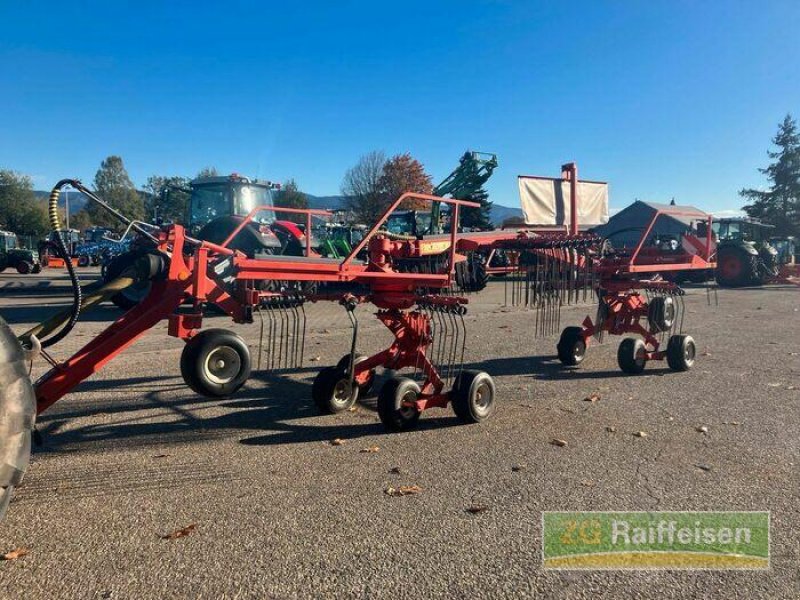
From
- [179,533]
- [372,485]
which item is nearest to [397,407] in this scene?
[372,485]

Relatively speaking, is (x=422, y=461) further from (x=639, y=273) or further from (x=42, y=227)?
(x=42, y=227)

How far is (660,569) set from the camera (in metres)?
3.14

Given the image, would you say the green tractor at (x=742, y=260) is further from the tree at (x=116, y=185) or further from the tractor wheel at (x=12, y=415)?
the tree at (x=116, y=185)

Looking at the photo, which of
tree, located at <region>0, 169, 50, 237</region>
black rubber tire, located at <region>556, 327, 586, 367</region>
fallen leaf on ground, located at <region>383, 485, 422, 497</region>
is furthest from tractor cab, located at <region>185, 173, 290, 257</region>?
tree, located at <region>0, 169, 50, 237</region>

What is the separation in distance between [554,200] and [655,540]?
4916 mm

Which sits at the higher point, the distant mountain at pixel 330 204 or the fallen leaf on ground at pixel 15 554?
the distant mountain at pixel 330 204

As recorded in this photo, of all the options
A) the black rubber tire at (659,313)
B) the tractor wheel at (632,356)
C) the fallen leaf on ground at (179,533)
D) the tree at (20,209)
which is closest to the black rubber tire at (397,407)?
the fallen leaf on ground at (179,533)

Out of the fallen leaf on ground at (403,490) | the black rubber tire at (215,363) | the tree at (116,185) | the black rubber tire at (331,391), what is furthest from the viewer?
the tree at (116,185)

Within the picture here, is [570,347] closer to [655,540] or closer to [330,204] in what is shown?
[655,540]

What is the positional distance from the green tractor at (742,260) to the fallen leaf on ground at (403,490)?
22.9 metres

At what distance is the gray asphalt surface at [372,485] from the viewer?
9.87ft

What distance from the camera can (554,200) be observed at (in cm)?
757

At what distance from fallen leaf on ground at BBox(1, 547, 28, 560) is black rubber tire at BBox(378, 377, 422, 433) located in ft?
9.41

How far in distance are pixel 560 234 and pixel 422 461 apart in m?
3.89
